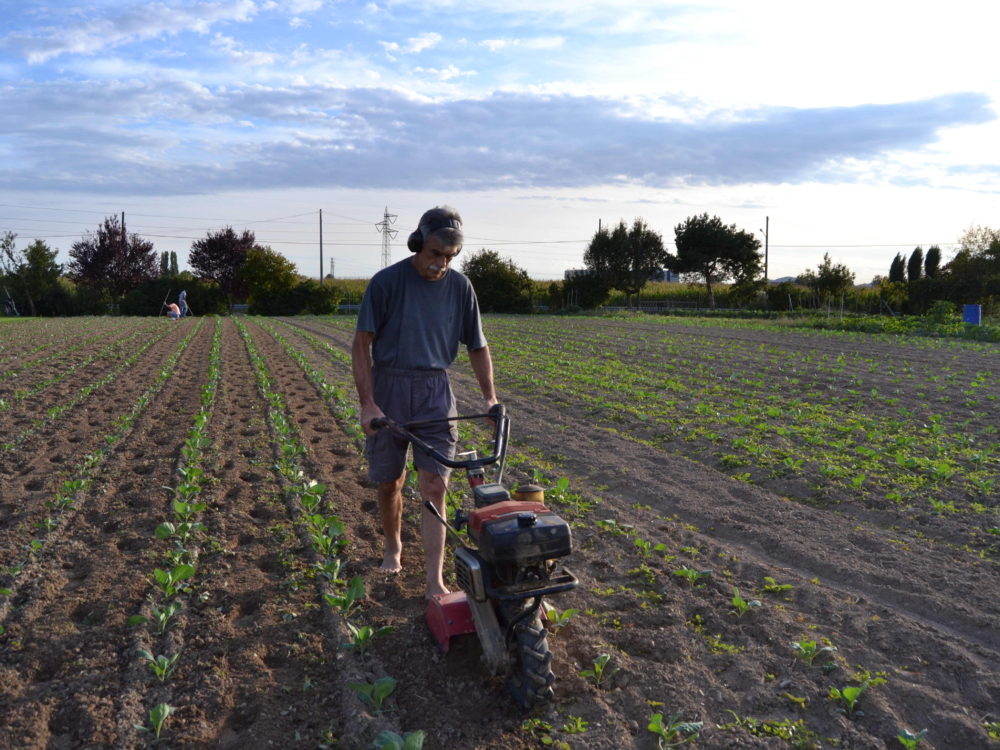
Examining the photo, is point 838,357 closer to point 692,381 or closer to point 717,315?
point 692,381

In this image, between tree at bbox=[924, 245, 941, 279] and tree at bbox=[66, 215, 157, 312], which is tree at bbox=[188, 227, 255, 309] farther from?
tree at bbox=[924, 245, 941, 279]

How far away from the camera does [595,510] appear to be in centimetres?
546

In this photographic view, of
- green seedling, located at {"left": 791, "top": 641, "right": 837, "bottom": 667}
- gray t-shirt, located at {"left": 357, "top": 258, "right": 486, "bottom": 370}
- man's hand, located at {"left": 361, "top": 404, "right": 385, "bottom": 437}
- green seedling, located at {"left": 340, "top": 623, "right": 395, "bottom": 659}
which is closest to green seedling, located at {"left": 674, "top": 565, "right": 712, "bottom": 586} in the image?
green seedling, located at {"left": 791, "top": 641, "right": 837, "bottom": 667}

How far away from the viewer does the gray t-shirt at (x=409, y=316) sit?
3584 millimetres

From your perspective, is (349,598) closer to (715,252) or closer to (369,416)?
(369,416)

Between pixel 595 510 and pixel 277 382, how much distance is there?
7.96m

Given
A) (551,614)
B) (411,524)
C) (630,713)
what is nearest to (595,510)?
(411,524)

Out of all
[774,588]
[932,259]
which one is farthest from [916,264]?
[774,588]

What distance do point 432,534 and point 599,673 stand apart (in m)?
1.01

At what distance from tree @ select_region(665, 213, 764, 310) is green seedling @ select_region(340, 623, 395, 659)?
4861cm

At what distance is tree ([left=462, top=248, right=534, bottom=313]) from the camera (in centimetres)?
4606

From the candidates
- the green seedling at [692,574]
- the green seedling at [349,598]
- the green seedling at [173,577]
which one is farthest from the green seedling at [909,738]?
the green seedling at [173,577]

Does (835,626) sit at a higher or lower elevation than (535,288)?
lower

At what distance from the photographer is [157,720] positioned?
9.20ft
